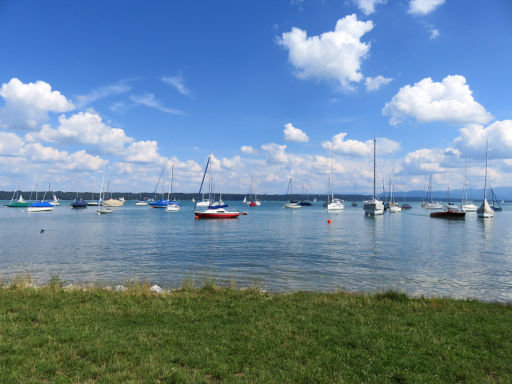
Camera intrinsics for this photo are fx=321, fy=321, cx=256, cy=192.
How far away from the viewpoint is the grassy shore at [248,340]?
7039mm

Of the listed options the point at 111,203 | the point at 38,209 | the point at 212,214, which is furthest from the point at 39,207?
the point at 212,214

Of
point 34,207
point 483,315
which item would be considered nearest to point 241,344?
point 483,315

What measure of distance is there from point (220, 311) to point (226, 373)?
472 cm

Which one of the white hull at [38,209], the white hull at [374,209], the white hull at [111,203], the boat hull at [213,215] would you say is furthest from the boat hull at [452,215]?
the white hull at [111,203]

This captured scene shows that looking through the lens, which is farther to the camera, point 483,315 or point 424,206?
point 424,206

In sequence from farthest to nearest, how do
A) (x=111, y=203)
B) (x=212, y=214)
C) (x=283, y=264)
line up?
(x=111, y=203) < (x=212, y=214) < (x=283, y=264)

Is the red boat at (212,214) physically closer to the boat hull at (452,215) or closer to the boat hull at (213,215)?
the boat hull at (213,215)

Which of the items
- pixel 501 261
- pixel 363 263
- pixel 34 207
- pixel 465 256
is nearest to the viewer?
pixel 363 263

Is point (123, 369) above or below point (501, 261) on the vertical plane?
above

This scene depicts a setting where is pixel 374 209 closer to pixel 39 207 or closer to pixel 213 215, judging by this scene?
pixel 213 215

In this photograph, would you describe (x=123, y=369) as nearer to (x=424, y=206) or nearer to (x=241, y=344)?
(x=241, y=344)

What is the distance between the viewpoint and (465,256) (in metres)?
33.8

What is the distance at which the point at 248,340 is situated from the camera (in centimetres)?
893

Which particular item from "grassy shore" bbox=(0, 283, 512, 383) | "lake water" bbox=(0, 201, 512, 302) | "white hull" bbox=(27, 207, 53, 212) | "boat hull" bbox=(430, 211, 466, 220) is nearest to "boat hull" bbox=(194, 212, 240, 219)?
"lake water" bbox=(0, 201, 512, 302)
